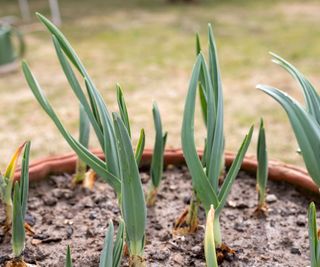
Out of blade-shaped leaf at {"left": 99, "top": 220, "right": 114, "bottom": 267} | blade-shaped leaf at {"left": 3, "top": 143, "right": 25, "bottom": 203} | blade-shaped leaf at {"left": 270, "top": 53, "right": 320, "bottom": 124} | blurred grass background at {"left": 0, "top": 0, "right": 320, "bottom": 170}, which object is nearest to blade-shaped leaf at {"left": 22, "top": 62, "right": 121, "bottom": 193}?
blade-shaped leaf at {"left": 3, "top": 143, "right": 25, "bottom": 203}

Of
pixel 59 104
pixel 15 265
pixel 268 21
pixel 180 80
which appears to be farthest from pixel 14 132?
pixel 268 21

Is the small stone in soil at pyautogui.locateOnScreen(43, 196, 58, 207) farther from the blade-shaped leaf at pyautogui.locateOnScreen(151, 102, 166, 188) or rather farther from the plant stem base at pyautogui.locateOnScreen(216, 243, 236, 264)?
the plant stem base at pyautogui.locateOnScreen(216, 243, 236, 264)

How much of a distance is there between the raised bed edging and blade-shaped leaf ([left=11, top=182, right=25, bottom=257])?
0.27 meters

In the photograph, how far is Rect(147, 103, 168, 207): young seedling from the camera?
1.14m

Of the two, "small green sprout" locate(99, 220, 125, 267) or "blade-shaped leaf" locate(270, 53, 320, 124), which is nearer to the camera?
"small green sprout" locate(99, 220, 125, 267)

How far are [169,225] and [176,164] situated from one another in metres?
0.28

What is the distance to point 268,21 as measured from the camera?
16.9ft

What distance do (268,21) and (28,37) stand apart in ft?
6.56

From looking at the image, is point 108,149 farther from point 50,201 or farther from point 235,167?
point 50,201

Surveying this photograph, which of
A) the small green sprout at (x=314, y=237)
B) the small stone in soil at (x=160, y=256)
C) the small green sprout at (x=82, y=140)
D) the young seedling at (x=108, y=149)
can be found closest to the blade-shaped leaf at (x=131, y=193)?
the young seedling at (x=108, y=149)

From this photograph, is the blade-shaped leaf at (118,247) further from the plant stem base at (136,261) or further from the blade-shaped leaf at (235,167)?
the blade-shaped leaf at (235,167)

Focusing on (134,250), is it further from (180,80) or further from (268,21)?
(268,21)

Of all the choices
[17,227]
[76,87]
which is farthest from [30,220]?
[76,87]

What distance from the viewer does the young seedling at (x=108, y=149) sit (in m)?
0.87
